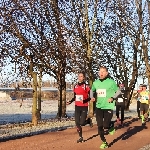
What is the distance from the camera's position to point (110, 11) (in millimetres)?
26109

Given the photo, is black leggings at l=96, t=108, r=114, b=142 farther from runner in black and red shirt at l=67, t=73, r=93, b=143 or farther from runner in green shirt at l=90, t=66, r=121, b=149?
runner in black and red shirt at l=67, t=73, r=93, b=143

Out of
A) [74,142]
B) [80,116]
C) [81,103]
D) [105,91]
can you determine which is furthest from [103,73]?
[74,142]

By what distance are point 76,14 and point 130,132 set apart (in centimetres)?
1233

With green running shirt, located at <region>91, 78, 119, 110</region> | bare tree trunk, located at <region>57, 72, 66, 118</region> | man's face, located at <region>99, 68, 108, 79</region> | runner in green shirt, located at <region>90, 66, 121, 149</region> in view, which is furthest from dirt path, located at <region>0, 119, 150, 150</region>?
bare tree trunk, located at <region>57, 72, 66, 118</region>

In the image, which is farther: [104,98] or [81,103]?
[81,103]

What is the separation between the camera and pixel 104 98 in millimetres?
9594

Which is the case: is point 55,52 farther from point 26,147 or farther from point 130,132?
point 26,147

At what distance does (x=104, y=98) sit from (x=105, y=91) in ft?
0.59

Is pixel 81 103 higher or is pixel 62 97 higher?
pixel 81 103

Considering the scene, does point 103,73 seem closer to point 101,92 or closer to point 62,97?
point 101,92

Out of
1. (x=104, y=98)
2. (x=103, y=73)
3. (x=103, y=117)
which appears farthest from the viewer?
(x=103, y=117)

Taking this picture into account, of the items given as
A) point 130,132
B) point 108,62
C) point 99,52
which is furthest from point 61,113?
point 130,132

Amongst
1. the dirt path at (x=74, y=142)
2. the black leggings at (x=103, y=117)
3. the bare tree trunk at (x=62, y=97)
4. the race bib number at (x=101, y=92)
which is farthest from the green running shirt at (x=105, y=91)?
the bare tree trunk at (x=62, y=97)

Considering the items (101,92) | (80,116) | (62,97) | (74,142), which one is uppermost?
(101,92)
